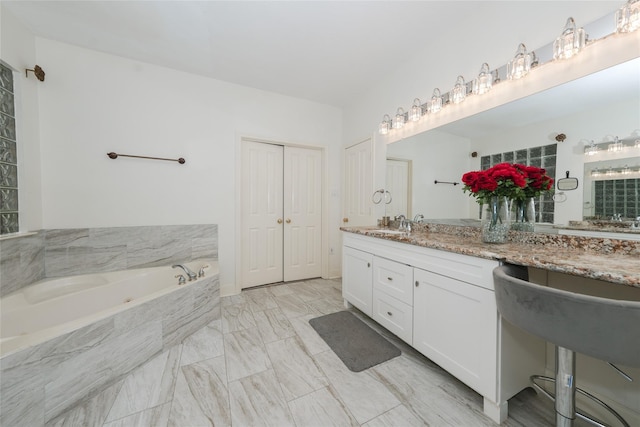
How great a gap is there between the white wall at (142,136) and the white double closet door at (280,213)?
206 mm

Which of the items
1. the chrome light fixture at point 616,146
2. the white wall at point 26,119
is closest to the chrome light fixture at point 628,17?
the chrome light fixture at point 616,146

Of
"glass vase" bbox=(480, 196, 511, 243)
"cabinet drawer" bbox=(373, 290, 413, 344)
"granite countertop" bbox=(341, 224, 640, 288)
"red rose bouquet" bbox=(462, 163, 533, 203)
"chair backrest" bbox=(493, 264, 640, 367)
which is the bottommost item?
"cabinet drawer" bbox=(373, 290, 413, 344)

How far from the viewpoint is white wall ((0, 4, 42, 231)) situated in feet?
5.66

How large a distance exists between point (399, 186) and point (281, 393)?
2.07 m

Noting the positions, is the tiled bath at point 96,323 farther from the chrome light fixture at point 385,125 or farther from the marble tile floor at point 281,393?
the chrome light fixture at point 385,125

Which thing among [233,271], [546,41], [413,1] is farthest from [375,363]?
[413,1]

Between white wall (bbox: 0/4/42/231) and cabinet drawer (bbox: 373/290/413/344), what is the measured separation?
295 centimetres

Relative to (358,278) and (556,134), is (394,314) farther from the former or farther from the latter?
(556,134)

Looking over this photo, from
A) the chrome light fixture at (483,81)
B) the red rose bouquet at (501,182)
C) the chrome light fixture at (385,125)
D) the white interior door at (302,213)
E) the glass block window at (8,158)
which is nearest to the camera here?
the red rose bouquet at (501,182)

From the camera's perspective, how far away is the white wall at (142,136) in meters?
2.02

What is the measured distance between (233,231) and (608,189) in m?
3.05

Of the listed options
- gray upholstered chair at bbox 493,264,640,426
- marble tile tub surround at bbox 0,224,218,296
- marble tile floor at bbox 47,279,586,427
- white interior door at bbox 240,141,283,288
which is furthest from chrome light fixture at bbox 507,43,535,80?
marble tile tub surround at bbox 0,224,218,296

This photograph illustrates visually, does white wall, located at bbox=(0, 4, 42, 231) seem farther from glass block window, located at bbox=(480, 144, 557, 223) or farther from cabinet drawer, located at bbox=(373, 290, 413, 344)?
glass block window, located at bbox=(480, 144, 557, 223)

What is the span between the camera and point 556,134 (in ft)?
4.35
